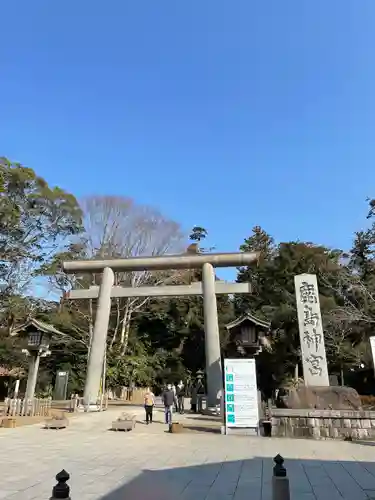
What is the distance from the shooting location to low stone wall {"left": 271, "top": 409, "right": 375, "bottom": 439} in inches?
402

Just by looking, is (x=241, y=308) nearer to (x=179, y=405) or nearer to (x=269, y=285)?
(x=269, y=285)

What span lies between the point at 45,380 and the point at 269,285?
19967 millimetres

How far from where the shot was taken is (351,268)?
93.4ft

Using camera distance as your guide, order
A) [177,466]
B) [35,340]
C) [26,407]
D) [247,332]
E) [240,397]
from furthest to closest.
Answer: [35,340]
[247,332]
[26,407]
[240,397]
[177,466]

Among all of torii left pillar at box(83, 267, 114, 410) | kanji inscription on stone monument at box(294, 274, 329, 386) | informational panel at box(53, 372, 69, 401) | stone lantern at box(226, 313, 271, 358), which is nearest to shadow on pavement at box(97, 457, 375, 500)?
kanji inscription on stone monument at box(294, 274, 329, 386)

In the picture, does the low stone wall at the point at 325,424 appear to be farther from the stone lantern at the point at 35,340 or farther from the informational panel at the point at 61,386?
the informational panel at the point at 61,386

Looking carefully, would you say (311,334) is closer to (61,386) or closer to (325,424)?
(325,424)

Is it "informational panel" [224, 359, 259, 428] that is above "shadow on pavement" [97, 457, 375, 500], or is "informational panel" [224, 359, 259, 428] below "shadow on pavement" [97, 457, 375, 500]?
above

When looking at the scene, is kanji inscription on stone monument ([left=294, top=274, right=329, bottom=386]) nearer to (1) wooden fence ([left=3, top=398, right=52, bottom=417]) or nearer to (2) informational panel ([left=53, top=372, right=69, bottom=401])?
(1) wooden fence ([left=3, top=398, right=52, bottom=417])

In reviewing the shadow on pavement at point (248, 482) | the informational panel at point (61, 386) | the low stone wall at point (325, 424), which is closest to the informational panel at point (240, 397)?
the low stone wall at point (325, 424)

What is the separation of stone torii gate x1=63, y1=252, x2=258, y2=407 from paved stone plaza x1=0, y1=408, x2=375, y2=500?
7300 mm

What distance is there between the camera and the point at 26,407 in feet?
50.0

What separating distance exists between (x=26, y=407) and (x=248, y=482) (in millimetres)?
12503

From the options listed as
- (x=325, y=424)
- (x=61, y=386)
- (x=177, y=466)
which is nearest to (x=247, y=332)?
(x=325, y=424)
